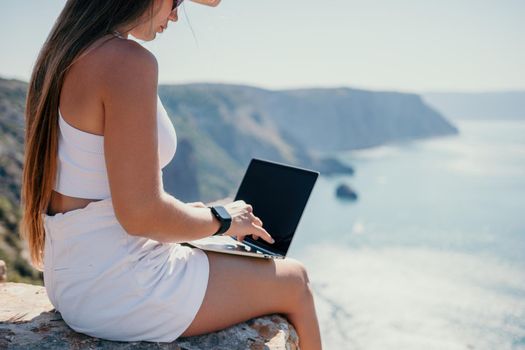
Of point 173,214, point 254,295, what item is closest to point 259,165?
point 254,295

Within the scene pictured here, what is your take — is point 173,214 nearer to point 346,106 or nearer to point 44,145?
point 44,145

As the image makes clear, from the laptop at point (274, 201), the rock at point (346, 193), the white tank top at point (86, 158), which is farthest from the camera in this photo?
the rock at point (346, 193)

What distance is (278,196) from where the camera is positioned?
5.69ft

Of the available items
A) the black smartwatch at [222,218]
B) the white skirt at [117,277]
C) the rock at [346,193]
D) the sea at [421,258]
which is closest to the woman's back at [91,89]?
the white skirt at [117,277]

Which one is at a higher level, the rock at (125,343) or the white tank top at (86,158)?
the white tank top at (86,158)

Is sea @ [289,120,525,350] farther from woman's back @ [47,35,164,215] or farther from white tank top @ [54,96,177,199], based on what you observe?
woman's back @ [47,35,164,215]

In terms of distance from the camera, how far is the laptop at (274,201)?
1.63 meters

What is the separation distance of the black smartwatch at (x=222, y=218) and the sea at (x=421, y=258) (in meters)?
24.0

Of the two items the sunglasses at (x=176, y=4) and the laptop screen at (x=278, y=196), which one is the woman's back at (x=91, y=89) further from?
the laptop screen at (x=278, y=196)

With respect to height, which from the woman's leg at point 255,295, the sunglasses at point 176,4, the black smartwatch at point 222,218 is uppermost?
the sunglasses at point 176,4

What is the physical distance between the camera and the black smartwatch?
1324 mm

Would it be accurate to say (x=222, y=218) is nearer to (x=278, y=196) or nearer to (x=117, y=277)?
(x=117, y=277)

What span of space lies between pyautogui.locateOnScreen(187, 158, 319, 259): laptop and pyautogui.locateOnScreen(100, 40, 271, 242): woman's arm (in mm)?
416

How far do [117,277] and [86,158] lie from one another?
314mm
